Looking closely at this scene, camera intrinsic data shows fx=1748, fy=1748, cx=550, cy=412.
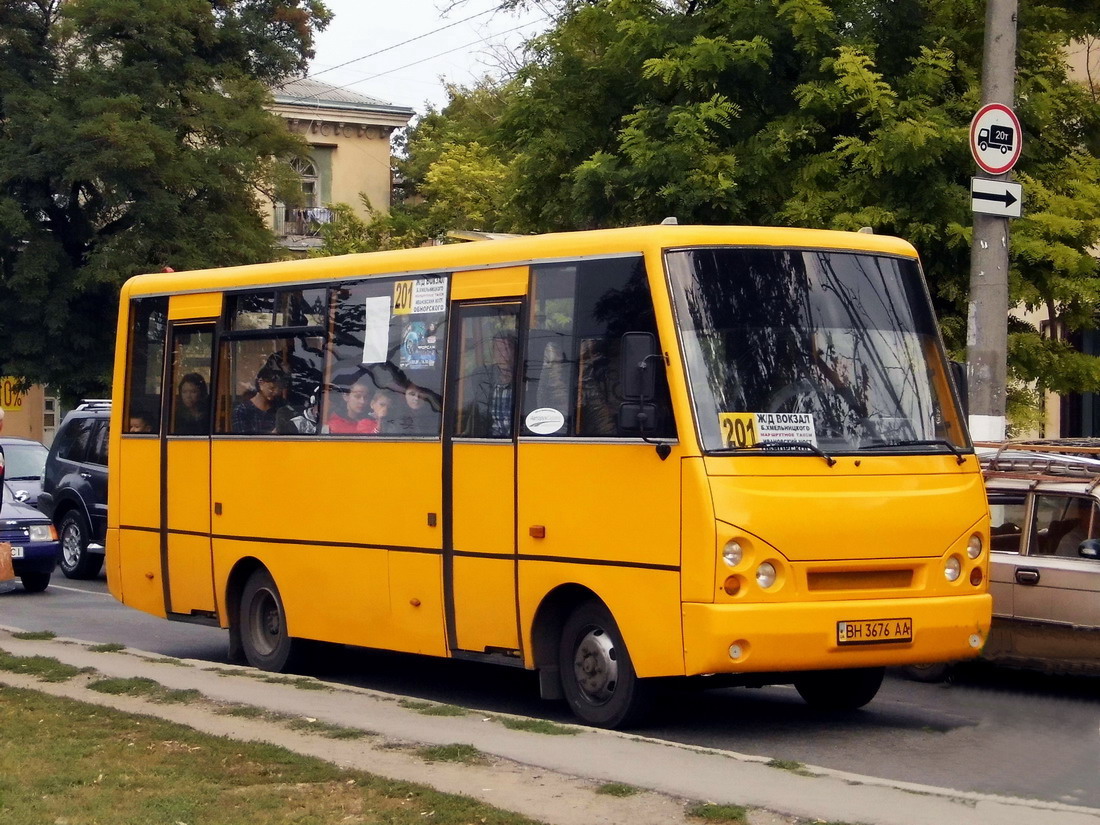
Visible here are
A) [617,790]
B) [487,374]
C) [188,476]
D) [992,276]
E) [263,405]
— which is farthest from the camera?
[992,276]

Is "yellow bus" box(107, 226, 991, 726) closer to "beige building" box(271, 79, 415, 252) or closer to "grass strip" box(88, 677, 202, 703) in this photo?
"grass strip" box(88, 677, 202, 703)

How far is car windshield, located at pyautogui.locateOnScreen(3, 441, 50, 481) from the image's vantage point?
80.6ft

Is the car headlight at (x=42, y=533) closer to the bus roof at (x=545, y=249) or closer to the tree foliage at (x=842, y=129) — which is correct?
the tree foliage at (x=842, y=129)

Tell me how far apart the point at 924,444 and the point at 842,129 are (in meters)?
9.32

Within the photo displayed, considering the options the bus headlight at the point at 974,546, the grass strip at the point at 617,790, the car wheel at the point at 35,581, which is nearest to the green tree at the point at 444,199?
the car wheel at the point at 35,581

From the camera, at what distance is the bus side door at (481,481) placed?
1077 centimetres

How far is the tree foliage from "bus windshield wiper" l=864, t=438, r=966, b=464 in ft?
24.5

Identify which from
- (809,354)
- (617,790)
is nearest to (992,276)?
(809,354)

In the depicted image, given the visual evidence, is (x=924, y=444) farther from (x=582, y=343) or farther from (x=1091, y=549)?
(x=582, y=343)

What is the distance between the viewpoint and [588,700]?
33.7 feet

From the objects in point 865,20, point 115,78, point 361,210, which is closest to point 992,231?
point 865,20

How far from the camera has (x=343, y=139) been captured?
58.4m

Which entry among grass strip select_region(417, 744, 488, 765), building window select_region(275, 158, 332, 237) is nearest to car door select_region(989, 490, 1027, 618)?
grass strip select_region(417, 744, 488, 765)

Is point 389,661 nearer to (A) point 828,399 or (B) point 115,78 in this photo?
(A) point 828,399
